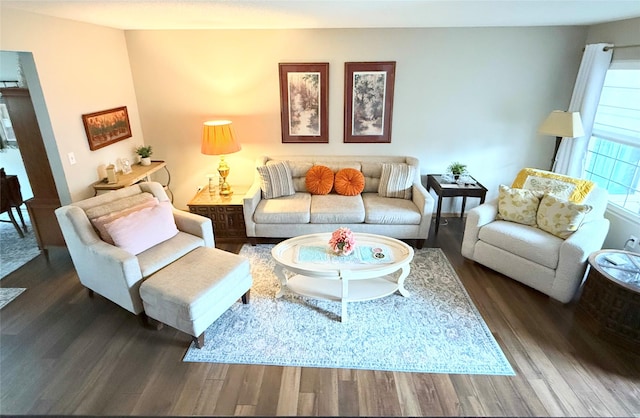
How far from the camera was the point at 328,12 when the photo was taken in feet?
9.82

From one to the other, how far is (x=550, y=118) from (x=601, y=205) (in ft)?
3.67

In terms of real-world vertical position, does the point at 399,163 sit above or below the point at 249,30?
below

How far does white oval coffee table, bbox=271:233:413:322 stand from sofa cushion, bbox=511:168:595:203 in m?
1.67

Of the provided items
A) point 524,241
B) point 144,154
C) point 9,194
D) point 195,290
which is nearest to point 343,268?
point 195,290

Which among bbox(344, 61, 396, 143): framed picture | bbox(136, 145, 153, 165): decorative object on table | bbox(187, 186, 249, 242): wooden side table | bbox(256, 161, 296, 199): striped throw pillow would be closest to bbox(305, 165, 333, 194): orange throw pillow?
bbox(256, 161, 296, 199): striped throw pillow

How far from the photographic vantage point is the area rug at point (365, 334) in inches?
92.4

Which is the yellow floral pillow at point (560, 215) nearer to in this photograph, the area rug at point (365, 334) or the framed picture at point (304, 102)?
the area rug at point (365, 334)

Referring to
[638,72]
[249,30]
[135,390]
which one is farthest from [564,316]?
[249,30]

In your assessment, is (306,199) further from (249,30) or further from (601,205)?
(601,205)

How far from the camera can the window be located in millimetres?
3412

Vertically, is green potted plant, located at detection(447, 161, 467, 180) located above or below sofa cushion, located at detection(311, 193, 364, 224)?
above

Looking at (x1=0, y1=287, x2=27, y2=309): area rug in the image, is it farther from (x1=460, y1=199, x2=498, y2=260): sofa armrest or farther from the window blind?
the window blind

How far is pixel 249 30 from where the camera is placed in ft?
13.1

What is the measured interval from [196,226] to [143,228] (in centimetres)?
45
